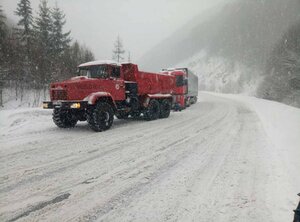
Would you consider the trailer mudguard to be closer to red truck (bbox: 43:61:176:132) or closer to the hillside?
red truck (bbox: 43:61:176:132)

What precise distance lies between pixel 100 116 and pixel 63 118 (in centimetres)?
182

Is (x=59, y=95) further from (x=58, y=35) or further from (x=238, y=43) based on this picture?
(x=238, y=43)

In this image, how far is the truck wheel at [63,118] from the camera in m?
11.7

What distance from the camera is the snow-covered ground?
161 inches

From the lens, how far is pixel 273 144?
8.50 meters

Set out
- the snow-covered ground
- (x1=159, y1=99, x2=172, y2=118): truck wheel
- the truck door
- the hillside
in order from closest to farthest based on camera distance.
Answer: the snow-covered ground → the truck door → (x1=159, y1=99, x2=172, y2=118): truck wheel → the hillside

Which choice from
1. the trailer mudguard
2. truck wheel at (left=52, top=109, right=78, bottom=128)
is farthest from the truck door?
truck wheel at (left=52, top=109, right=78, bottom=128)

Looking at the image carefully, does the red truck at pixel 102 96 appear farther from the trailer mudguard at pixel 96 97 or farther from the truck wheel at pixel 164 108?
the truck wheel at pixel 164 108

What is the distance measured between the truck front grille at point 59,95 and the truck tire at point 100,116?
3.58 feet

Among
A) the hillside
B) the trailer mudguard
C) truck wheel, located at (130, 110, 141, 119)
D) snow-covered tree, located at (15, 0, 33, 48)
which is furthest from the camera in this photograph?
the hillside

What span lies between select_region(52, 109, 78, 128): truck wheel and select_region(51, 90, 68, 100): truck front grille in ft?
1.91

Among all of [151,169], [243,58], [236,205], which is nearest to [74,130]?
[151,169]

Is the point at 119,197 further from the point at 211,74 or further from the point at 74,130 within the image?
the point at 211,74

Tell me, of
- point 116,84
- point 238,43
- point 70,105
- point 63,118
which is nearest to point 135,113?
point 116,84
